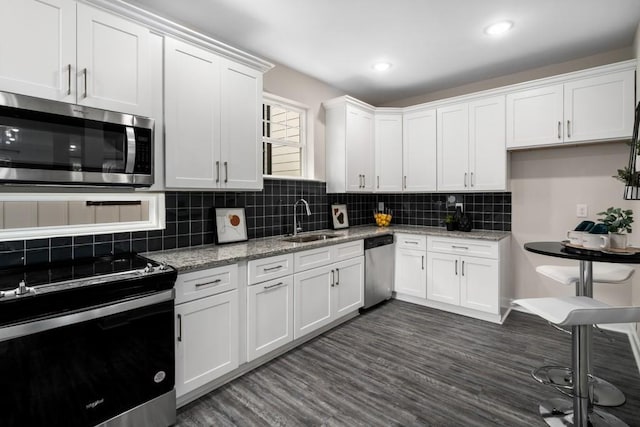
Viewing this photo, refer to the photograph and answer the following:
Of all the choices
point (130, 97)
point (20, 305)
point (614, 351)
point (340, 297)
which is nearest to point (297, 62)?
point (130, 97)

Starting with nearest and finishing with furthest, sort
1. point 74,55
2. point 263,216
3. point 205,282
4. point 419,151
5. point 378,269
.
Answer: point 74,55
point 205,282
point 263,216
point 378,269
point 419,151

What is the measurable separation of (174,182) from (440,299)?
3.03 meters

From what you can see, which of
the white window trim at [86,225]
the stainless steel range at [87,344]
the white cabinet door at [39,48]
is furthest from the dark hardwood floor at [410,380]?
the white cabinet door at [39,48]

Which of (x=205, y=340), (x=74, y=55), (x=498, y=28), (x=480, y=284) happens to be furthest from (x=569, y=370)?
(x=74, y=55)

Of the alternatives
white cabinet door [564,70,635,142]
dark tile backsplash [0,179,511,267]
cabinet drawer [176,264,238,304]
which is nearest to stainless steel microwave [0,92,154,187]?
dark tile backsplash [0,179,511,267]

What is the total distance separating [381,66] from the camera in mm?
3426

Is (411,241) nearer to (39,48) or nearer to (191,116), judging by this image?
(191,116)

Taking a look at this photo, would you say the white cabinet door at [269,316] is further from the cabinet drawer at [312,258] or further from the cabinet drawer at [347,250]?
the cabinet drawer at [347,250]

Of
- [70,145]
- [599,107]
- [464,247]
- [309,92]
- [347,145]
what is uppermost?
[309,92]

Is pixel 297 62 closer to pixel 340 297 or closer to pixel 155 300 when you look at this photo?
pixel 340 297

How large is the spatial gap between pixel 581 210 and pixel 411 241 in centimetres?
170

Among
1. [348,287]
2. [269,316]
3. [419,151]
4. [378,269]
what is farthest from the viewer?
[419,151]

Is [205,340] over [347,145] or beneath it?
beneath

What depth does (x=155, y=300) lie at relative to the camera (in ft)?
5.64
